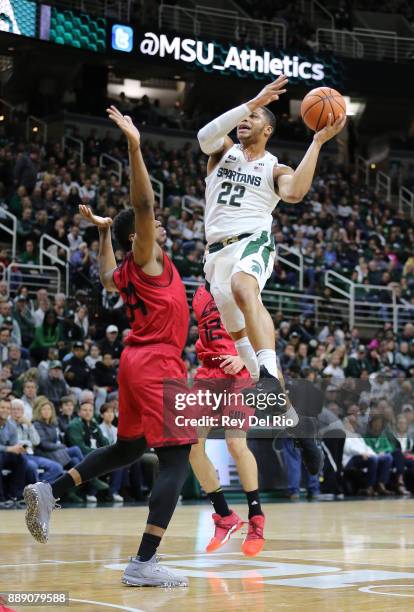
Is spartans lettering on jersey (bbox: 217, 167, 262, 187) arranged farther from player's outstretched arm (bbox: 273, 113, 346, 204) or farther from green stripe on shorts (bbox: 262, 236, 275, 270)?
green stripe on shorts (bbox: 262, 236, 275, 270)

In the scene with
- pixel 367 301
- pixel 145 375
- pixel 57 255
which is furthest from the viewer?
pixel 367 301

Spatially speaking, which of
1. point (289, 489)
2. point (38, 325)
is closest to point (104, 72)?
point (38, 325)

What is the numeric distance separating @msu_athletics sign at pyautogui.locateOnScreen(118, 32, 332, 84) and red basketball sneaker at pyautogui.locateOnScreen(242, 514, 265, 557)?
68.8 ft

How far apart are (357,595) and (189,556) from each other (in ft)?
7.46

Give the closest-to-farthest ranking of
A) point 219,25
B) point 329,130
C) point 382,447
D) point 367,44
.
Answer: point 329,130, point 382,447, point 219,25, point 367,44

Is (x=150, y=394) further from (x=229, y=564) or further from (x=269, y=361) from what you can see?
(x=229, y=564)

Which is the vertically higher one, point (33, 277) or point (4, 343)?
point (33, 277)

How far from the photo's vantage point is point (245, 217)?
7469mm

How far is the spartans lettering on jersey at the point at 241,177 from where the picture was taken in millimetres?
7488

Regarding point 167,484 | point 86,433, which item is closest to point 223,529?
point 167,484

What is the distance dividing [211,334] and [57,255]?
37.4ft

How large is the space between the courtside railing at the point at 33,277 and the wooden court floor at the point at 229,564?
6962 millimetres

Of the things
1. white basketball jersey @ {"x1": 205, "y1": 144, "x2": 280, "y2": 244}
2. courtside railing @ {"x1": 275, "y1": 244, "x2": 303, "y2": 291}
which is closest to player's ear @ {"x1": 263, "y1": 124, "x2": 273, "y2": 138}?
white basketball jersey @ {"x1": 205, "y1": 144, "x2": 280, "y2": 244}

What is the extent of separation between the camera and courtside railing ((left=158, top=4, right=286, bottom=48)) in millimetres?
28625
